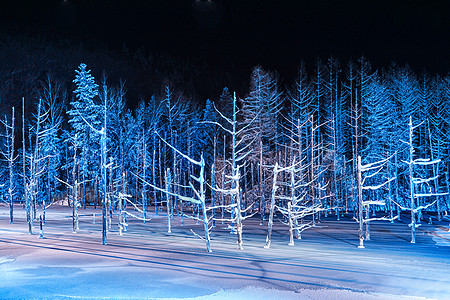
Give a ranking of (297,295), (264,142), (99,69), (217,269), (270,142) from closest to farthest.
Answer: (297,295), (217,269), (264,142), (270,142), (99,69)

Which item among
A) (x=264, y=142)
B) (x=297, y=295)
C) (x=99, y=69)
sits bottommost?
(x=297, y=295)

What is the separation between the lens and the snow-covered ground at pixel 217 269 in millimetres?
11062

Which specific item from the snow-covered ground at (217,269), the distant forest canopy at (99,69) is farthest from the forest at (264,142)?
the snow-covered ground at (217,269)

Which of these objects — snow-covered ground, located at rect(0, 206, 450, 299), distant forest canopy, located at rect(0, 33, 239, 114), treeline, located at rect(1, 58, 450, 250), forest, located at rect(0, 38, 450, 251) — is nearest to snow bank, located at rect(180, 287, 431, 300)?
snow-covered ground, located at rect(0, 206, 450, 299)

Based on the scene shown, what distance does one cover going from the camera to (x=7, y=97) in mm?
52656

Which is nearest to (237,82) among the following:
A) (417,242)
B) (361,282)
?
(417,242)

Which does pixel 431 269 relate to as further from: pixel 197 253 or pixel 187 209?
pixel 187 209

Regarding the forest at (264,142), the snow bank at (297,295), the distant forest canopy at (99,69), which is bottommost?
the snow bank at (297,295)

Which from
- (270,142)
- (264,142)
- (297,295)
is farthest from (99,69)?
(297,295)

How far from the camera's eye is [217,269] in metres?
14.0

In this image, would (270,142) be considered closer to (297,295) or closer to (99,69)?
(297,295)

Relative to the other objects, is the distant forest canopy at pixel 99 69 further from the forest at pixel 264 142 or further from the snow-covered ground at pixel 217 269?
the snow-covered ground at pixel 217 269

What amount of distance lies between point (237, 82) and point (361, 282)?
65.5 meters

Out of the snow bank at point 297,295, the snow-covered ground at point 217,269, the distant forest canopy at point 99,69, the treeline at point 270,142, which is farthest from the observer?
the distant forest canopy at point 99,69
